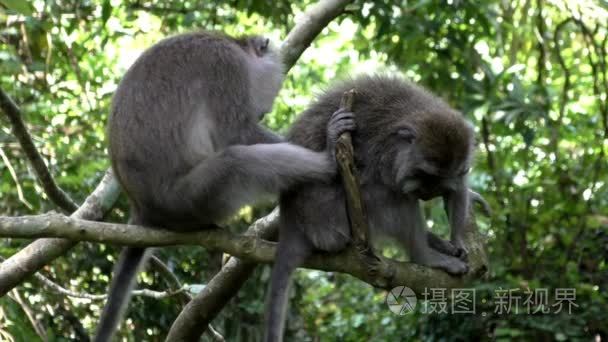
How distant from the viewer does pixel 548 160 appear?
23.4 ft

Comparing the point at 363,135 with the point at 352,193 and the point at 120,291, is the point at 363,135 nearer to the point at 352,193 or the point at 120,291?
the point at 352,193

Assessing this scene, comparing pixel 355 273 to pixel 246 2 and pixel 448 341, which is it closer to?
pixel 448 341

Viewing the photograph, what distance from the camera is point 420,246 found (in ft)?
14.1

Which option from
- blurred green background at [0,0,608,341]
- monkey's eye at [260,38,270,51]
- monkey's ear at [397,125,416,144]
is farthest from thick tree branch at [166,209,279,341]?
blurred green background at [0,0,608,341]

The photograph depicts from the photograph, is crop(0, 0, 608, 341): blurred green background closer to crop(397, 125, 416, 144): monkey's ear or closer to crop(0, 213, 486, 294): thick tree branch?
crop(0, 213, 486, 294): thick tree branch

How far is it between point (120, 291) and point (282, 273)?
85cm

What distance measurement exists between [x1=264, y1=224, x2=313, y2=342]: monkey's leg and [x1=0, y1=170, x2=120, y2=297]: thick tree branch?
1040 mm

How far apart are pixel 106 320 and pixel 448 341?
353cm

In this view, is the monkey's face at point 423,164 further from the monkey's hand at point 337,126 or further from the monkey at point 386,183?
the monkey's hand at point 337,126

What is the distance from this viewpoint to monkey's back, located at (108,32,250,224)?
395 cm

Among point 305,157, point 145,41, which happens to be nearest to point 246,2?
point 145,41

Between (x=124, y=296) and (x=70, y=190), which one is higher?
(x=70, y=190)

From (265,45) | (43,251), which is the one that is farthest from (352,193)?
(43,251)

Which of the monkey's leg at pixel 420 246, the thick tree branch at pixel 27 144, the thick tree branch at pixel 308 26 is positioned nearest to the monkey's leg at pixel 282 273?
the monkey's leg at pixel 420 246
